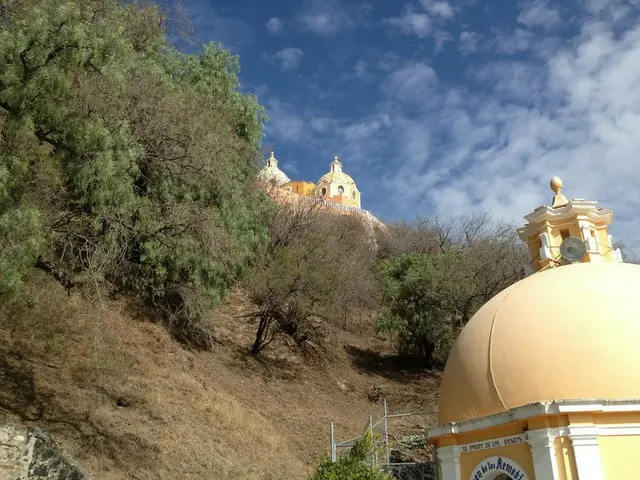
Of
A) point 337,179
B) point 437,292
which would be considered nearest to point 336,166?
point 337,179

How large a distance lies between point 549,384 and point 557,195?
4562 mm

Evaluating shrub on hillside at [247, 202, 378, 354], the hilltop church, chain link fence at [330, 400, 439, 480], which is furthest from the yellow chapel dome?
chain link fence at [330, 400, 439, 480]

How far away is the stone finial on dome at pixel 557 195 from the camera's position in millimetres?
10719

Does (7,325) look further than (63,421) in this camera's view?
Yes

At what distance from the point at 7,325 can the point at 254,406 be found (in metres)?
6.94

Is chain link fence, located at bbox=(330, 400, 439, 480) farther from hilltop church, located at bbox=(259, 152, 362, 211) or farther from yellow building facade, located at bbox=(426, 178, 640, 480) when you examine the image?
hilltop church, located at bbox=(259, 152, 362, 211)

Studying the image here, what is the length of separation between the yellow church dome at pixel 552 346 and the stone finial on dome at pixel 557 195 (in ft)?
6.14

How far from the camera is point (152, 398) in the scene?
13.4 metres

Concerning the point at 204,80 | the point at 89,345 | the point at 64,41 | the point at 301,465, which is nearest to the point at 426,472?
the point at 301,465

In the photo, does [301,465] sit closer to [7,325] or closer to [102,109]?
[7,325]

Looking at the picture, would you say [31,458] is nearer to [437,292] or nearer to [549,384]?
[549,384]

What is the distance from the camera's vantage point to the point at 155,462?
11.2 metres

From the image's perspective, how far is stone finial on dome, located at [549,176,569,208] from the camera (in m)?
10.7

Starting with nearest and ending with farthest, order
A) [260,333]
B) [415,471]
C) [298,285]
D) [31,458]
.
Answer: [31,458] → [415,471] → [260,333] → [298,285]
